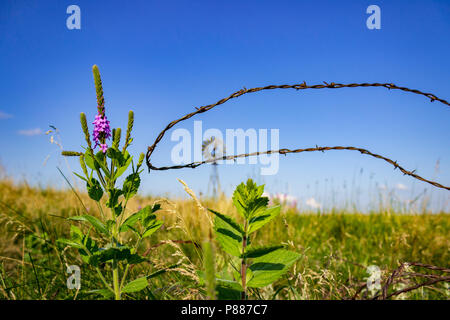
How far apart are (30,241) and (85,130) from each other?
3.41 meters

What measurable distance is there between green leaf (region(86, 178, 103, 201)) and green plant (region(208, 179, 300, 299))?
51cm

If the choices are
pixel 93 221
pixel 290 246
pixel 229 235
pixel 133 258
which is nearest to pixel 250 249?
pixel 229 235

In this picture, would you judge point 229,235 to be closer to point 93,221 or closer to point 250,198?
point 250,198

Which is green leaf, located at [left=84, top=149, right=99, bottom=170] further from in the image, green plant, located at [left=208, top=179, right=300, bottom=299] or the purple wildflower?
green plant, located at [left=208, top=179, right=300, bottom=299]

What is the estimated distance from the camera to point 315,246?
4.30 meters

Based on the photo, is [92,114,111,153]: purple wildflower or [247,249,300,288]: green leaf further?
[92,114,111,153]: purple wildflower

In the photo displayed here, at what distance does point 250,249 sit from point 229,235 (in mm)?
67

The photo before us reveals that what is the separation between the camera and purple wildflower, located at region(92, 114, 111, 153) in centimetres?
120

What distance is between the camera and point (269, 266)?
90 centimetres

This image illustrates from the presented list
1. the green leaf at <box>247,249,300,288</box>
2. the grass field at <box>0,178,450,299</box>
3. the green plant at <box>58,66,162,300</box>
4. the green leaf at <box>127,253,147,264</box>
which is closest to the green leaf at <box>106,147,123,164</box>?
the green plant at <box>58,66,162,300</box>

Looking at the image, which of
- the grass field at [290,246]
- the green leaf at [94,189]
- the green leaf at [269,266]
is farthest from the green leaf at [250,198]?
the grass field at [290,246]
